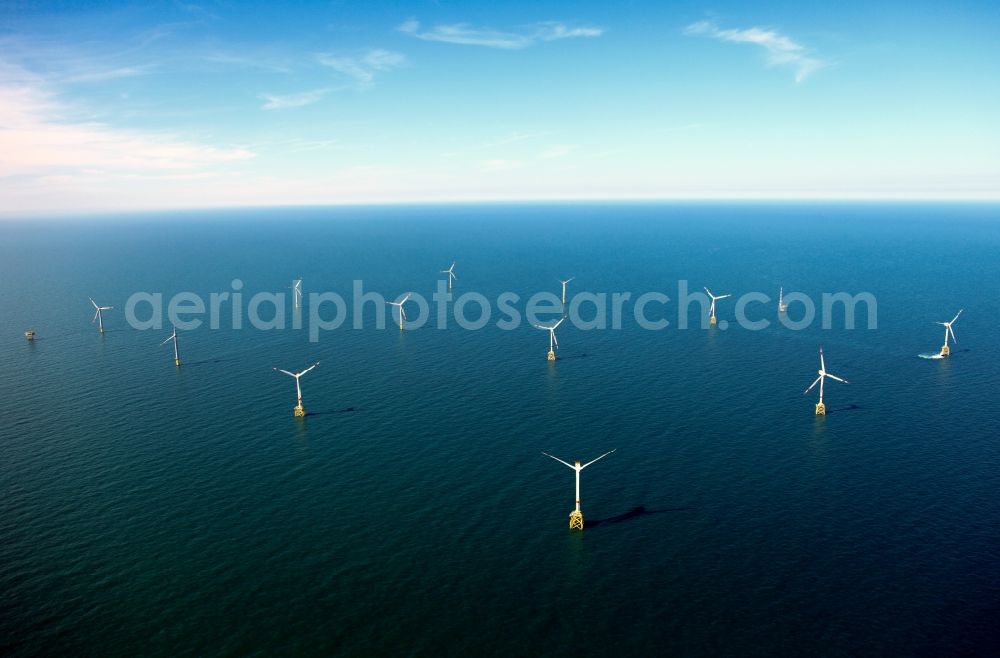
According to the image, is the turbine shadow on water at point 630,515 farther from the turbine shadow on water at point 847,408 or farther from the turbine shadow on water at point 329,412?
the turbine shadow on water at point 329,412

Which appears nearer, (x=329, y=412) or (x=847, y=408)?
(x=847, y=408)

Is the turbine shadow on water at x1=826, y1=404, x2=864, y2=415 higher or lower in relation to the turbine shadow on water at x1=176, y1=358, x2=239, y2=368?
lower

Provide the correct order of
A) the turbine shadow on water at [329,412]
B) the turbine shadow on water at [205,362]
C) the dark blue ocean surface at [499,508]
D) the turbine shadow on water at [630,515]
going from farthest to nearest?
the turbine shadow on water at [205,362], the turbine shadow on water at [329,412], the turbine shadow on water at [630,515], the dark blue ocean surface at [499,508]

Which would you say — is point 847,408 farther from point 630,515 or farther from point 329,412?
point 329,412

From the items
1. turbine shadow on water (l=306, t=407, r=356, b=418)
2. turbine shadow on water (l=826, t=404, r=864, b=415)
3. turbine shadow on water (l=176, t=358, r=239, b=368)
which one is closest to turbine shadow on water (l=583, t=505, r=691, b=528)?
turbine shadow on water (l=826, t=404, r=864, b=415)

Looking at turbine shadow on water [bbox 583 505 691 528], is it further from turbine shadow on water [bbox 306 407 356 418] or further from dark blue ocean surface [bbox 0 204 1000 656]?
turbine shadow on water [bbox 306 407 356 418]

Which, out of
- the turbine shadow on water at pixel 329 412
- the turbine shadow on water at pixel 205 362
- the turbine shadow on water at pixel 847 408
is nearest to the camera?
the turbine shadow on water at pixel 847 408

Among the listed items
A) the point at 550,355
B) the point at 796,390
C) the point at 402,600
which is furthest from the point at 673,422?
the point at 402,600

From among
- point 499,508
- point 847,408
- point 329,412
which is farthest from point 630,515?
point 329,412

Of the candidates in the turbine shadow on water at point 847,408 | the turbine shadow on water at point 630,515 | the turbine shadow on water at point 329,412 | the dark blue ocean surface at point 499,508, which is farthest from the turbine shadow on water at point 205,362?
the turbine shadow on water at point 847,408
